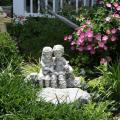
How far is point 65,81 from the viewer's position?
22.0 feet

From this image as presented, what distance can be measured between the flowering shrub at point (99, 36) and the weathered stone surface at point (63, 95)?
0.91m

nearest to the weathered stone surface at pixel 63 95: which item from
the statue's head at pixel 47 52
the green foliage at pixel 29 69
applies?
the statue's head at pixel 47 52

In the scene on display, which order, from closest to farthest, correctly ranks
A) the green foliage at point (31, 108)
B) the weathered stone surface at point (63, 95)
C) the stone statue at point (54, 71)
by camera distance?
the green foliage at point (31, 108) → the weathered stone surface at point (63, 95) → the stone statue at point (54, 71)

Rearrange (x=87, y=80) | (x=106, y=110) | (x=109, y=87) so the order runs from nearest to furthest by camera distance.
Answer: (x=106, y=110)
(x=109, y=87)
(x=87, y=80)

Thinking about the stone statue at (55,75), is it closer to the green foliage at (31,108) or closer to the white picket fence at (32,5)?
the green foliage at (31,108)

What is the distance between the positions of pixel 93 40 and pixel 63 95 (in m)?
1.35

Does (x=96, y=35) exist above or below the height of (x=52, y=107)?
above

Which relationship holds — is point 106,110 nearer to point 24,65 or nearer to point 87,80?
point 87,80

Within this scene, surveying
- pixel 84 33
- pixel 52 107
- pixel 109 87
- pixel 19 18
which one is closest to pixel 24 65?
pixel 84 33

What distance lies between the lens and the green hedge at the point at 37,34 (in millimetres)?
8398

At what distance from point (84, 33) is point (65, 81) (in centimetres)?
91

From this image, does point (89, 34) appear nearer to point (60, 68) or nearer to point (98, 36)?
point (98, 36)

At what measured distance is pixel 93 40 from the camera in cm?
729

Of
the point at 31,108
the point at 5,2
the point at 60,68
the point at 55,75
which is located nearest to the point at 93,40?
the point at 60,68
